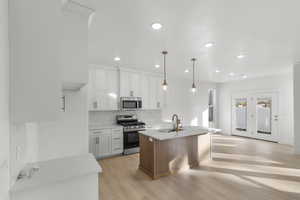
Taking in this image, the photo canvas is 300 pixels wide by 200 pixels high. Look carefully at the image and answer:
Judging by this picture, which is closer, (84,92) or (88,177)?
(88,177)

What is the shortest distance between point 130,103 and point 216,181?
312cm

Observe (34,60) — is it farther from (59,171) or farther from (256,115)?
(256,115)

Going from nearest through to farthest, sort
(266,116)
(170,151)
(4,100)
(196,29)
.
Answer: (4,100), (196,29), (170,151), (266,116)

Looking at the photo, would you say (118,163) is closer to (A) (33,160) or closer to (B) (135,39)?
(A) (33,160)

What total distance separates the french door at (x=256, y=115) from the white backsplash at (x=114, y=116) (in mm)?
3961

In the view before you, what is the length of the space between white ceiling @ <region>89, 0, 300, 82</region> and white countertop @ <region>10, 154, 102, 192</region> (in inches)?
71.1

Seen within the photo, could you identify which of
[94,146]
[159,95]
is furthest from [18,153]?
[159,95]

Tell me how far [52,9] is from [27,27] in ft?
0.86

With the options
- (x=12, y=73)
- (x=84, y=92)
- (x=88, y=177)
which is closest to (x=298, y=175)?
(x=88, y=177)

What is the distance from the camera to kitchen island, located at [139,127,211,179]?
10.1 feet

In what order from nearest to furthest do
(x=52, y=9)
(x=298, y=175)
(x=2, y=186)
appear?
Result: (x=2, y=186), (x=52, y=9), (x=298, y=175)

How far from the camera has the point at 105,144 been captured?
4277 mm

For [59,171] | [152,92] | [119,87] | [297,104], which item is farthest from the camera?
[152,92]

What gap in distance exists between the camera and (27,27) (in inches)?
47.9
